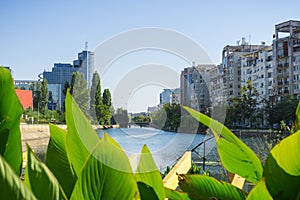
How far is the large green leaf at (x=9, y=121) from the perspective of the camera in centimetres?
39

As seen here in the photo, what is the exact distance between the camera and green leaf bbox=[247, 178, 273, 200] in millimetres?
337

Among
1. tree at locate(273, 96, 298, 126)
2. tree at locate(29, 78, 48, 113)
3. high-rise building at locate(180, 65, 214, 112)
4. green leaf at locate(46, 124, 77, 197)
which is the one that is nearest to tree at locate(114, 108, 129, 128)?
high-rise building at locate(180, 65, 214, 112)

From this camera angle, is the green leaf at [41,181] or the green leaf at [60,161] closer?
the green leaf at [41,181]

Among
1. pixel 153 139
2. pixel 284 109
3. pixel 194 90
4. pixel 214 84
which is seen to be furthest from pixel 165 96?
pixel 284 109

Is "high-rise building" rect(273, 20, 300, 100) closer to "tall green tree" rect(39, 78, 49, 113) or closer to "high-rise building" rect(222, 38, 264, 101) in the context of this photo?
"high-rise building" rect(222, 38, 264, 101)

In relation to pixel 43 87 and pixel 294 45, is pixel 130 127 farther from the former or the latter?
pixel 43 87

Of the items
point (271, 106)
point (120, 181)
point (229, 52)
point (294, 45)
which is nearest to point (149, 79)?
point (120, 181)

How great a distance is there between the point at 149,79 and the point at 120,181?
25.5 inches

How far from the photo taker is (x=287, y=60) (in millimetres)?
29031

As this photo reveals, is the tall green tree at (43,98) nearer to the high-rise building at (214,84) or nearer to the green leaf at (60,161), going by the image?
the high-rise building at (214,84)

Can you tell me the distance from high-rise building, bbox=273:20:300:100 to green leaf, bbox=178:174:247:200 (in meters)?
29.4

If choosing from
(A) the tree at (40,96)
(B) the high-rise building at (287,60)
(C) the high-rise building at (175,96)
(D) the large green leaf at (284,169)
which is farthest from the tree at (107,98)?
(A) the tree at (40,96)

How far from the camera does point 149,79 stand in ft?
3.13

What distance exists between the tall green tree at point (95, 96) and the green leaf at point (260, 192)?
24.7 inches
